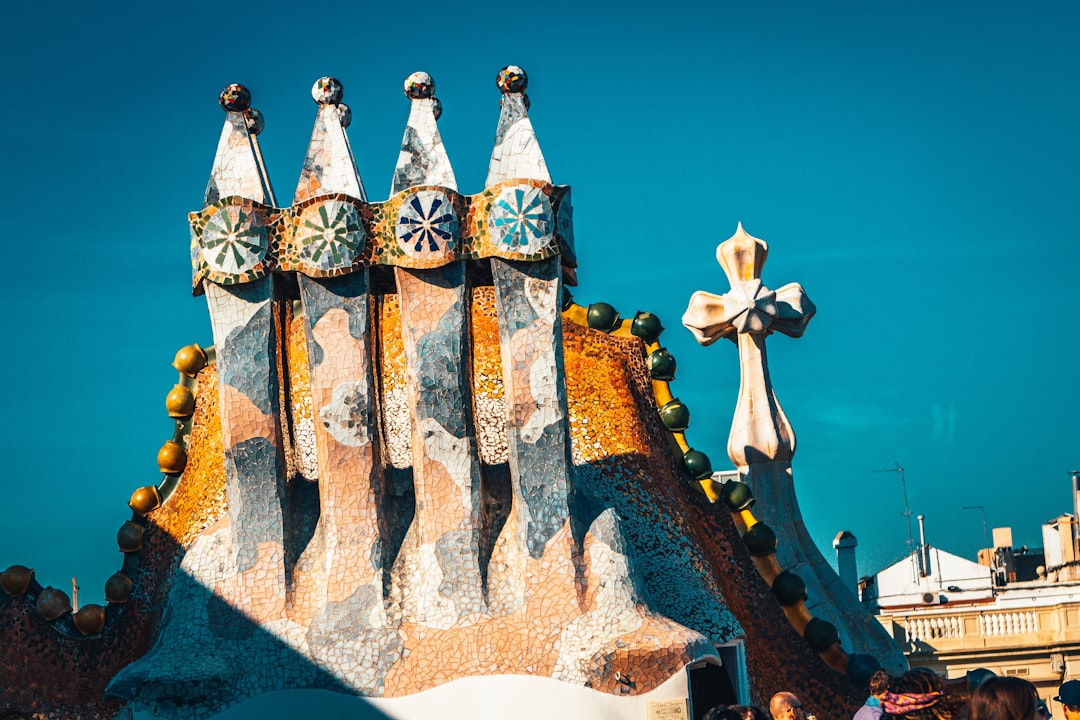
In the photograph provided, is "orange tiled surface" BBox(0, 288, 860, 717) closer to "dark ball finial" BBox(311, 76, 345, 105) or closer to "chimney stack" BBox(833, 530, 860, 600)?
"dark ball finial" BBox(311, 76, 345, 105)

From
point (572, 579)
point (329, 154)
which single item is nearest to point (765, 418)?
point (572, 579)

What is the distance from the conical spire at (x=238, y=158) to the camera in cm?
1198

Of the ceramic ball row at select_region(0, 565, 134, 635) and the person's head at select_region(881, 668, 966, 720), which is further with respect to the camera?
the ceramic ball row at select_region(0, 565, 134, 635)

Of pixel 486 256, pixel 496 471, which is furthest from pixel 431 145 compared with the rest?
pixel 496 471

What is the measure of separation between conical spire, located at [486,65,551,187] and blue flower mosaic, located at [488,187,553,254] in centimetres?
29

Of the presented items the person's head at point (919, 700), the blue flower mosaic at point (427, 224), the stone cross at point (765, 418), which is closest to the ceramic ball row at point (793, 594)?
the stone cross at point (765, 418)

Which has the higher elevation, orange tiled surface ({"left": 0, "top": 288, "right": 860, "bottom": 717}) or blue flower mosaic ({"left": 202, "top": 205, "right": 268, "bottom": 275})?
blue flower mosaic ({"left": 202, "top": 205, "right": 268, "bottom": 275})

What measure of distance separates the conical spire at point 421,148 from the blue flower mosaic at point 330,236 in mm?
642

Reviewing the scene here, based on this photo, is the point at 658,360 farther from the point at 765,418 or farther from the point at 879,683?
the point at 879,683

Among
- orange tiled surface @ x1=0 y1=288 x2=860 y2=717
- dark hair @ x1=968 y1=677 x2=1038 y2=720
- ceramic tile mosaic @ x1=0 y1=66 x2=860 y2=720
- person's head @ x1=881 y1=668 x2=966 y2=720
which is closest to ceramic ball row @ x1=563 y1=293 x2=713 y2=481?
orange tiled surface @ x1=0 y1=288 x2=860 y2=717

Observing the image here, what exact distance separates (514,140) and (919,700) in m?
6.99

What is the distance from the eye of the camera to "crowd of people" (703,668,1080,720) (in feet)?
15.6

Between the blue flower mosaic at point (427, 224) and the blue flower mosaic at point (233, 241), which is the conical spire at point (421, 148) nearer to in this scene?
the blue flower mosaic at point (427, 224)

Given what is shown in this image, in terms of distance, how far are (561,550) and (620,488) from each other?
1.87 meters
